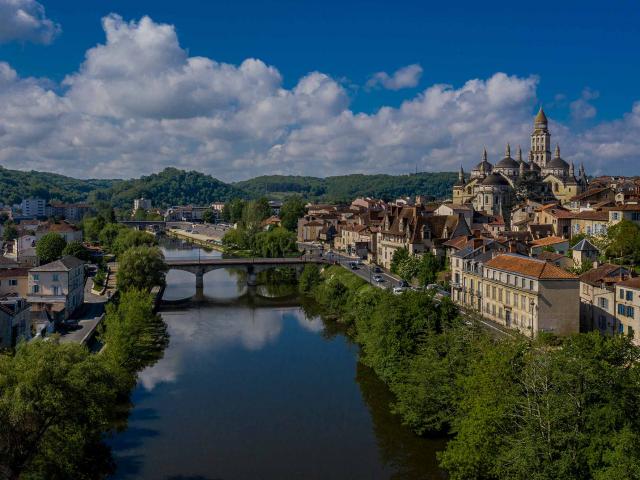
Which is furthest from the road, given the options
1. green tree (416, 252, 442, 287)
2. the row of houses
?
the row of houses

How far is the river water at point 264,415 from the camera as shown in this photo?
22875mm

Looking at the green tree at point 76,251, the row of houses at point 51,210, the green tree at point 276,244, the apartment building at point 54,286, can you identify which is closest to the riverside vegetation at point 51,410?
the apartment building at point 54,286

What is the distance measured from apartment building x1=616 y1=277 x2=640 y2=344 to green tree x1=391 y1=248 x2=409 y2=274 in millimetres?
25438

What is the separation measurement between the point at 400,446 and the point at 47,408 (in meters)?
13.3

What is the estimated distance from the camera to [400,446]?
24500 millimetres

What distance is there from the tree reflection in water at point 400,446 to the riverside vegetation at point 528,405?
0.52 meters

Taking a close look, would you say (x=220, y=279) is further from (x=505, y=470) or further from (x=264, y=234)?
(x=505, y=470)

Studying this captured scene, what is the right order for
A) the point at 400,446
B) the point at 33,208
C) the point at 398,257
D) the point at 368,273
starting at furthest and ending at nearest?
the point at 33,208 < the point at 398,257 < the point at 368,273 < the point at 400,446

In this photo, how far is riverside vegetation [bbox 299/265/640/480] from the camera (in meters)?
16.8

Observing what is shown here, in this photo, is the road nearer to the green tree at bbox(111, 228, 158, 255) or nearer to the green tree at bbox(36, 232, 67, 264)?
the green tree at bbox(111, 228, 158, 255)

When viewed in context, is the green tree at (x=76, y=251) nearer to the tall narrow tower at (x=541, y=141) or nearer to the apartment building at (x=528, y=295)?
the apartment building at (x=528, y=295)

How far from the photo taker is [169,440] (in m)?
25.2

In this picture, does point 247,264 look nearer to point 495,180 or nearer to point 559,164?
point 495,180

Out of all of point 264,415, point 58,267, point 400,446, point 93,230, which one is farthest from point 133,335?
point 93,230
